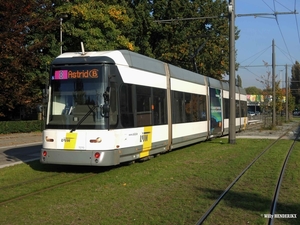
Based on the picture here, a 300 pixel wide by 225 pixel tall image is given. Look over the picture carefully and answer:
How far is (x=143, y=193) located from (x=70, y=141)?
Result: 305 cm

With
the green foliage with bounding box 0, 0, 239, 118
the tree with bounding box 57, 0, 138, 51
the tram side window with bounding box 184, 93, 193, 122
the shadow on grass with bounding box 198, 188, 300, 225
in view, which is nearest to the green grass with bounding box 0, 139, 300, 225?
the shadow on grass with bounding box 198, 188, 300, 225

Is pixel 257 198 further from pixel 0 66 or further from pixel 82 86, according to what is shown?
pixel 0 66

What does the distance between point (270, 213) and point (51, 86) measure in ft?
21.9

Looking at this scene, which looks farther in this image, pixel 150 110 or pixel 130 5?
pixel 130 5

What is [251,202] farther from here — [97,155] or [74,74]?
[74,74]

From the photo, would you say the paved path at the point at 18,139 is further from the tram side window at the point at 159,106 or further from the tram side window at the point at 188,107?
the tram side window at the point at 159,106

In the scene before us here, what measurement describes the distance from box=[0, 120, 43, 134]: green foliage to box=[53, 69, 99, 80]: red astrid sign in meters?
17.0

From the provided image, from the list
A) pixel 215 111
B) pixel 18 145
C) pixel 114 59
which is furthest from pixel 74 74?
pixel 18 145

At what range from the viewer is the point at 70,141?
10.4 m

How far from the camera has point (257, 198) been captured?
7840mm

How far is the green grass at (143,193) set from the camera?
21.4 feet

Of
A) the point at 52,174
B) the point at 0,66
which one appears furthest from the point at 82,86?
the point at 0,66

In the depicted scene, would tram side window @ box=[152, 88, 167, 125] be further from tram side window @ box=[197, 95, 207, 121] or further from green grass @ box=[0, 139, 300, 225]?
tram side window @ box=[197, 95, 207, 121]

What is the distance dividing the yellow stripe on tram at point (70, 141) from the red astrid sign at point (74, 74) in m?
1.50
